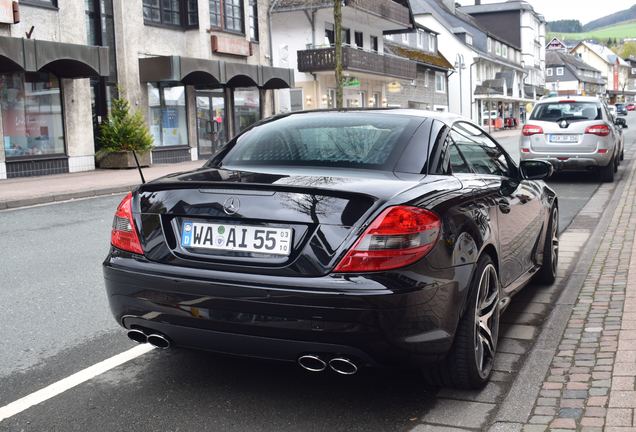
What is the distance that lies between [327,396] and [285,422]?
400mm

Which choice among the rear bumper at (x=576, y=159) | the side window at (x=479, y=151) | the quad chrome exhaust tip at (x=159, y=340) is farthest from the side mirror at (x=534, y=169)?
the rear bumper at (x=576, y=159)

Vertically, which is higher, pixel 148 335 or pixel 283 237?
pixel 283 237

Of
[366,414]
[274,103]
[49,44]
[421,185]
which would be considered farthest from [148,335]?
[274,103]

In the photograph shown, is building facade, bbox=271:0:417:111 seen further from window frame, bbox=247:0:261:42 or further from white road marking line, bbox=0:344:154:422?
white road marking line, bbox=0:344:154:422

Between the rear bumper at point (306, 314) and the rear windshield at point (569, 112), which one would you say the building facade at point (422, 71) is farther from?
the rear bumper at point (306, 314)

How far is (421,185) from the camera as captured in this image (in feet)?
12.3

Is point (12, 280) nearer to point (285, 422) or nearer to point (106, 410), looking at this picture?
point (106, 410)

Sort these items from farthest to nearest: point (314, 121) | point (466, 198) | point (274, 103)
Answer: point (274, 103), point (314, 121), point (466, 198)

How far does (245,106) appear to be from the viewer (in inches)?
1235

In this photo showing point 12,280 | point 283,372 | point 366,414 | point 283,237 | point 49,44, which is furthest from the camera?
point 49,44

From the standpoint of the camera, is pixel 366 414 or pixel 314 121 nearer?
pixel 366 414

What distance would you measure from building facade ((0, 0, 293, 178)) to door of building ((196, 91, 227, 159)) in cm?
4

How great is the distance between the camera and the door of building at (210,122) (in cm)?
2856

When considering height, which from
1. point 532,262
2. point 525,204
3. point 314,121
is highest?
point 314,121
